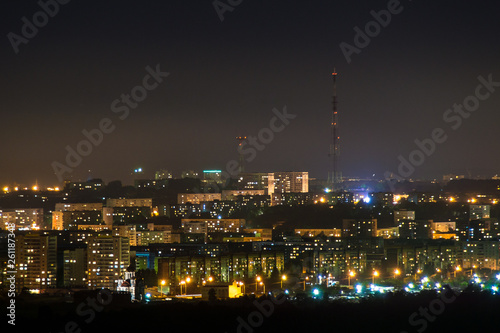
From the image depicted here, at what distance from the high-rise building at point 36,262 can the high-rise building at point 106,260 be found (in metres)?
0.57

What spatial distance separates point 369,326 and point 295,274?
496 centimetres

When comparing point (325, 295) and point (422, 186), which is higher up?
point (422, 186)

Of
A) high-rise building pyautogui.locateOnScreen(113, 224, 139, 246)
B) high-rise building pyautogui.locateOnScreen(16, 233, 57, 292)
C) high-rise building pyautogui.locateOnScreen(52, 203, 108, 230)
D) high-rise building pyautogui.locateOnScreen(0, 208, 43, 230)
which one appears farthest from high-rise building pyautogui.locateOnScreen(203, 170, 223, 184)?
high-rise building pyautogui.locateOnScreen(16, 233, 57, 292)

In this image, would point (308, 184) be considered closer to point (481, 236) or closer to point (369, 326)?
point (481, 236)

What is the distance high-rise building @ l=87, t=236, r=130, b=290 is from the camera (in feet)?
58.1

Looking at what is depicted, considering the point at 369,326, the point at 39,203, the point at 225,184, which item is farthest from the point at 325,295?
the point at 225,184

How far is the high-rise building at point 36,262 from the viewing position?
17141 millimetres

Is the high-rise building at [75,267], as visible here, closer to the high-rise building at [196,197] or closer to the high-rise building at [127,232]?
the high-rise building at [127,232]

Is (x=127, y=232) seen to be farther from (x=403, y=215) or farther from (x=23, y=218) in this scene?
(x=403, y=215)

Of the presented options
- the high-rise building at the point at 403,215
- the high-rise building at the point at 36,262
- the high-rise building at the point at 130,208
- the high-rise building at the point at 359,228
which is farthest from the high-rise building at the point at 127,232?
the high-rise building at the point at 403,215

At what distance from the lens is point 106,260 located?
1811 cm

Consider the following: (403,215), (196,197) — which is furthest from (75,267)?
(196,197)

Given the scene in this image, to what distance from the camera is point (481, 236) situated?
22.6 m

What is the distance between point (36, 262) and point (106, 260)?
1.14 meters
